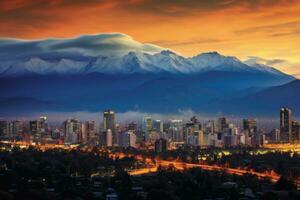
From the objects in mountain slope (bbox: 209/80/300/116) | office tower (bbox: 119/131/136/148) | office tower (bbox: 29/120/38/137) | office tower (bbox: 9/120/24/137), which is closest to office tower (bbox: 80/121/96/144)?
office tower (bbox: 119/131/136/148)

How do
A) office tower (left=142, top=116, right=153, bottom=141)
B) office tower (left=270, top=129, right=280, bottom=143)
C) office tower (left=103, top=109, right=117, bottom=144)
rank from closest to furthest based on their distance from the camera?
office tower (left=270, top=129, right=280, bottom=143), office tower (left=103, top=109, right=117, bottom=144), office tower (left=142, top=116, right=153, bottom=141)

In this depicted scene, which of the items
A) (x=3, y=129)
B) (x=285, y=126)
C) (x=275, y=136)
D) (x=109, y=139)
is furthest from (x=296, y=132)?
(x=3, y=129)

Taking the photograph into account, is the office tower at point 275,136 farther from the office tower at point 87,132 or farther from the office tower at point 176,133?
the office tower at point 87,132

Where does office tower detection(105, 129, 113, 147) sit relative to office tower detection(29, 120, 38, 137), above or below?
below

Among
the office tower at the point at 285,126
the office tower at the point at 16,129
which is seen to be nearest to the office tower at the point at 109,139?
the office tower at the point at 16,129

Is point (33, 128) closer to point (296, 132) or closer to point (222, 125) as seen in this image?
point (222, 125)

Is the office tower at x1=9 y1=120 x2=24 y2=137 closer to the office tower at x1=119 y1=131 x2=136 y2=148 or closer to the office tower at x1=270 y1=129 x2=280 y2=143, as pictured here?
the office tower at x1=119 y1=131 x2=136 y2=148

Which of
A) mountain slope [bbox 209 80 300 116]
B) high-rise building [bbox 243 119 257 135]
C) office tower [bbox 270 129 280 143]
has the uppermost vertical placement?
mountain slope [bbox 209 80 300 116]
